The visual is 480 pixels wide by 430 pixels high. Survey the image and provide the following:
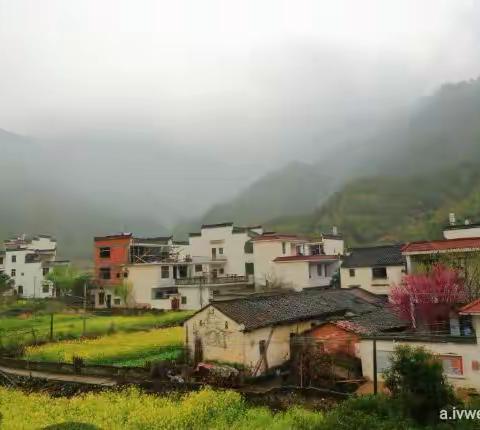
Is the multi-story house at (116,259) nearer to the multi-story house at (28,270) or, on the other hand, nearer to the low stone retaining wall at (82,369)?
the multi-story house at (28,270)

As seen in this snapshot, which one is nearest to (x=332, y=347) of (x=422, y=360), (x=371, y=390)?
(x=371, y=390)

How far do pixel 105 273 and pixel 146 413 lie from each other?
127 ft

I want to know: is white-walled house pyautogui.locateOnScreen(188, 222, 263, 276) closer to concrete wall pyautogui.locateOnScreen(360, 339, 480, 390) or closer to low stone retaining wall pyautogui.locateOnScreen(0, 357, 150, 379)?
low stone retaining wall pyautogui.locateOnScreen(0, 357, 150, 379)

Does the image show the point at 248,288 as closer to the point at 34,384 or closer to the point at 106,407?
the point at 34,384

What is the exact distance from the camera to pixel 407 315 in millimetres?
24672

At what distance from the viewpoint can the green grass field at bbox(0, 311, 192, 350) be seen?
2959 centimetres

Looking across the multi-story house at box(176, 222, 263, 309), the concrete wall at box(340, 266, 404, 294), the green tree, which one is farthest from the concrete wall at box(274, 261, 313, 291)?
the green tree

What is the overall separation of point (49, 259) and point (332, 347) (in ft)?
175

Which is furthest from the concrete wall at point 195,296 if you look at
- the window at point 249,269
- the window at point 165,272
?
the window at point 249,269

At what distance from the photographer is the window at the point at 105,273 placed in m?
52.4

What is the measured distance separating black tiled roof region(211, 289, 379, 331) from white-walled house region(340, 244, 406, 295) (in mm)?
7582

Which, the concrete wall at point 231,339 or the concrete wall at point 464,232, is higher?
the concrete wall at point 464,232

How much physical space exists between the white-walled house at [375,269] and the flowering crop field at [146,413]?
2419 centimetres

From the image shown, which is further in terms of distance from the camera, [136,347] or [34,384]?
[136,347]
